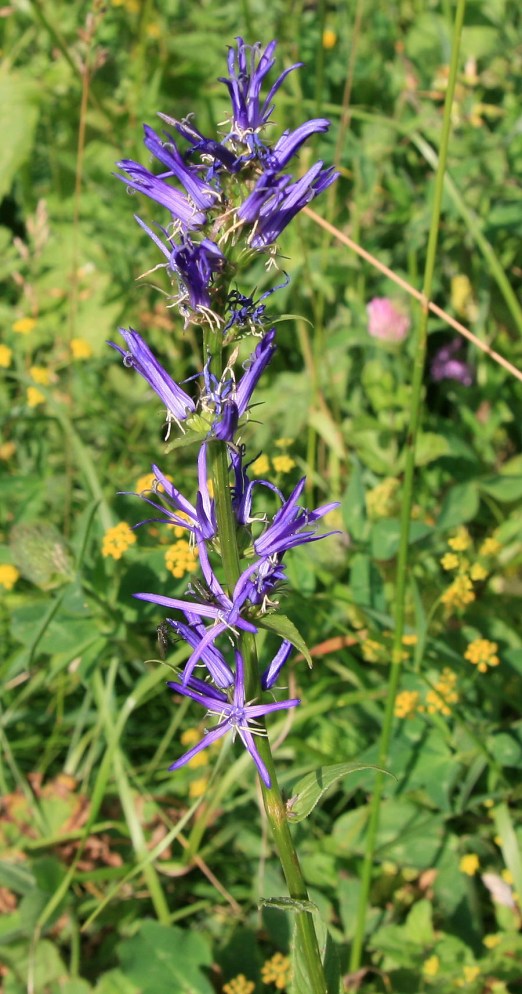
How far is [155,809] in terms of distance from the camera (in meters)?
2.68

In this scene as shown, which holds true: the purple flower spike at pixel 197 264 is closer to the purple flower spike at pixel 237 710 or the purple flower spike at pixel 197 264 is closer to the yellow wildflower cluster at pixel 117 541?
the purple flower spike at pixel 237 710

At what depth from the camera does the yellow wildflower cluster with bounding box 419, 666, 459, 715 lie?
236 centimetres

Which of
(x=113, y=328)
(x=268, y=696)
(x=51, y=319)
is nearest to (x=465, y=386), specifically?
(x=113, y=328)

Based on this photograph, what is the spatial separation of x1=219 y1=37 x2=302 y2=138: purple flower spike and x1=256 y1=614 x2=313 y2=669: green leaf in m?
0.67

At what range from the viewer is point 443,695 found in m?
2.42

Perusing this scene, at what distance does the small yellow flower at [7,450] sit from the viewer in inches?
132

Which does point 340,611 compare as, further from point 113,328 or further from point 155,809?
point 113,328

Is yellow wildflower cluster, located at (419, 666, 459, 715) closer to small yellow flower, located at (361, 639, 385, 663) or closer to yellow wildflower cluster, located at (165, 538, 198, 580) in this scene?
small yellow flower, located at (361, 639, 385, 663)

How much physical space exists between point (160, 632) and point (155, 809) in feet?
4.18

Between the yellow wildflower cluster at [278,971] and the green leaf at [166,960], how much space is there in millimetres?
145

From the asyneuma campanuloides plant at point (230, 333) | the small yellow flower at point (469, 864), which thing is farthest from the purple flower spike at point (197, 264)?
the small yellow flower at point (469, 864)

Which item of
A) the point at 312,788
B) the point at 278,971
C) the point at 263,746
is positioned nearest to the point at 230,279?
the point at 263,746

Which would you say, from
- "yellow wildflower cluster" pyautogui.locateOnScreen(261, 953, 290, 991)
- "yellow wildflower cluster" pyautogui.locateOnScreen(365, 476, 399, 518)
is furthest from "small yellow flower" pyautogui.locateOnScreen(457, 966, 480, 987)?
"yellow wildflower cluster" pyautogui.locateOnScreen(365, 476, 399, 518)

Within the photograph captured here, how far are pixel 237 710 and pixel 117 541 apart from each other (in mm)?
1083
